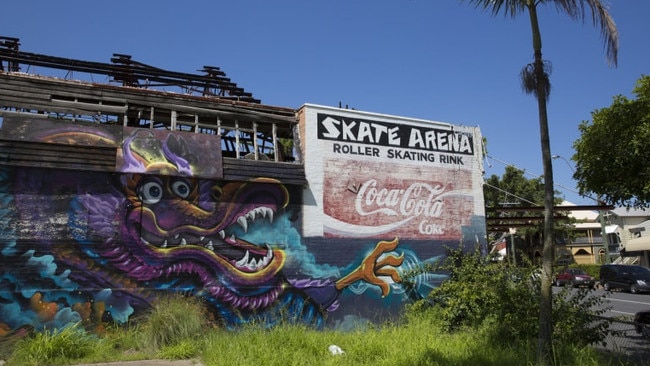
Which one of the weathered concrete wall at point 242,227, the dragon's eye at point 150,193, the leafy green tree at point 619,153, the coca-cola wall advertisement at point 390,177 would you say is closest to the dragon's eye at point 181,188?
the weathered concrete wall at point 242,227

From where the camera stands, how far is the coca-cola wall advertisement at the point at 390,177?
13.0 metres

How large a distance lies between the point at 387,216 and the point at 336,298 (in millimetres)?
2718

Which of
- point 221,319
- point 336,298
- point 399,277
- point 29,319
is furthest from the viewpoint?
point 399,277

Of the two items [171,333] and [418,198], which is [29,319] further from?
[418,198]

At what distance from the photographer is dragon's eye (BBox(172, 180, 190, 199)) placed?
11.1 meters

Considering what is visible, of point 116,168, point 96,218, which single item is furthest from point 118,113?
point 96,218

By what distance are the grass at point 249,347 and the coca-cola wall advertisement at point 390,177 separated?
3383 millimetres

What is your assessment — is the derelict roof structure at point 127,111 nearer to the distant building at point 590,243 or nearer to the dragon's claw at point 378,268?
the dragon's claw at point 378,268

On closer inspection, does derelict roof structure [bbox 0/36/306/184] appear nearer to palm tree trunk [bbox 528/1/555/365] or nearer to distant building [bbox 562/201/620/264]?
palm tree trunk [bbox 528/1/555/365]

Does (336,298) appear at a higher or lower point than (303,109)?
lower

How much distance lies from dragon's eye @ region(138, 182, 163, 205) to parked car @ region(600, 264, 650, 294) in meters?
27.4

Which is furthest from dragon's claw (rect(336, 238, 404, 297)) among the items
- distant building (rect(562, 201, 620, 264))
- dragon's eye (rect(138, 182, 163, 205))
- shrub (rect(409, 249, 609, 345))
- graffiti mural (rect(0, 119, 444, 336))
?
distant building (rect(562, 201, 620, 264))

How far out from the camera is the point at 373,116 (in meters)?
14.1

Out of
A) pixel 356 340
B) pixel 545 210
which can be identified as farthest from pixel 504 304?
pixel 545 210
